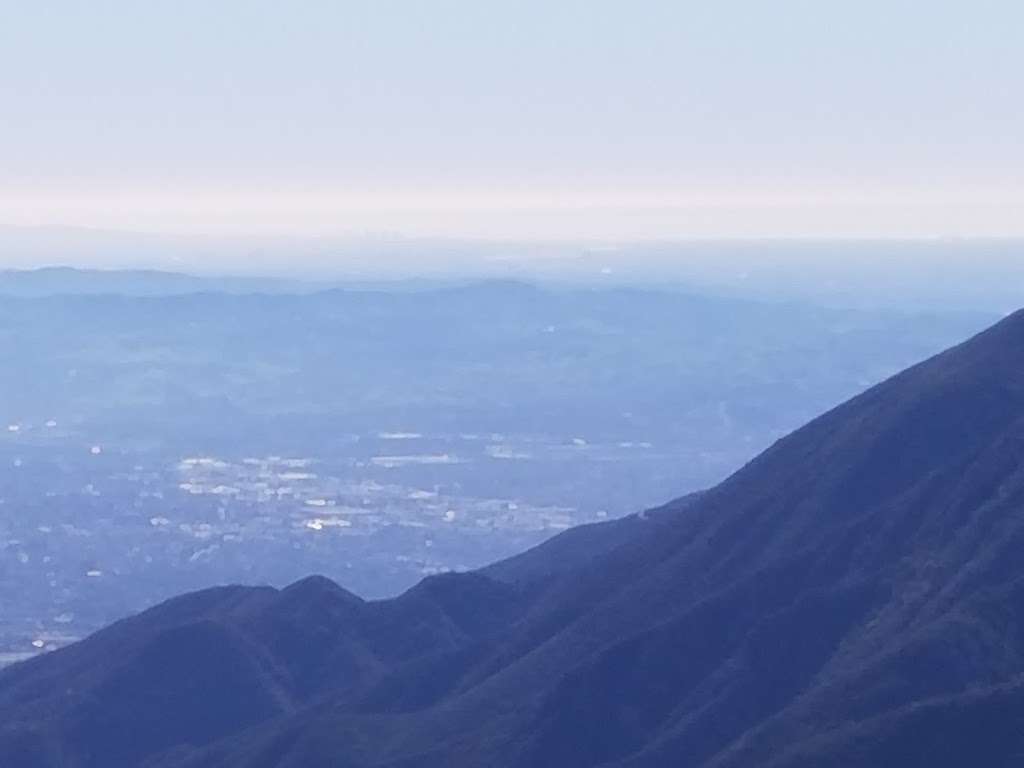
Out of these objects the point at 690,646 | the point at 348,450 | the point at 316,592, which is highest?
the point at 690,646

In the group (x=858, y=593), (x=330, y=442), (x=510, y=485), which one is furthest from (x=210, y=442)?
(x=858, y=593)

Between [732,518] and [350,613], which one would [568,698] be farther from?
[350,613]

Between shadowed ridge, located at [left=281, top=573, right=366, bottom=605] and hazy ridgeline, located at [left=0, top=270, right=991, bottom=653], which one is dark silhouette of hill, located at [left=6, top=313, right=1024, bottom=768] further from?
hazy ridgeline, located at [left=0, top=270, right=991, bottom=653]

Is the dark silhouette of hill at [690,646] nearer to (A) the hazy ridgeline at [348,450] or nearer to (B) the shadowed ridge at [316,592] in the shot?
(B) the shadowed ridge at [316,592]

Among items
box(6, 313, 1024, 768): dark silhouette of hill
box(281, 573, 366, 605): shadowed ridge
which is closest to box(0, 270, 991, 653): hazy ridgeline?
box(281, 573, 366, 605): shadowed ridge

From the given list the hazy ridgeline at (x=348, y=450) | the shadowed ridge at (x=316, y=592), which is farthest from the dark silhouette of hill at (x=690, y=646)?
the hazy ridgeline at (x=348, y=450)

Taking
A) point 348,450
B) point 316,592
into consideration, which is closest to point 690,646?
point 316,592

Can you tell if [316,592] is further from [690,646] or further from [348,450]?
[348,450]

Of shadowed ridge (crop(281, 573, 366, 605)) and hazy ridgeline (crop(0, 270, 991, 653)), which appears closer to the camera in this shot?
shadowed ridge (crop(281, 573, 366, 605))

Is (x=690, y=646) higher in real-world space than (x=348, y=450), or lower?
higher
